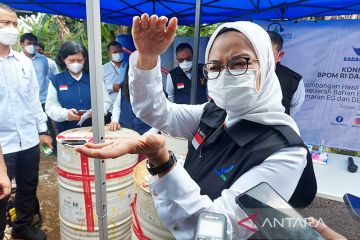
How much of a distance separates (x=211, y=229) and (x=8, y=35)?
2004 mm

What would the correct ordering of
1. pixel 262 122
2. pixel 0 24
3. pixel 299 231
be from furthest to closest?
1. pixel 0 24
2. pixel 262 122
3. pixel 299 231

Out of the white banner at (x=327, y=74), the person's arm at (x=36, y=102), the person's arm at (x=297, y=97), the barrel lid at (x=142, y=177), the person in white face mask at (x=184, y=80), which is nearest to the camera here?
the barrel lid at (x=142, y=177)

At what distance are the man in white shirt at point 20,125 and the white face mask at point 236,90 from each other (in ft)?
5.30

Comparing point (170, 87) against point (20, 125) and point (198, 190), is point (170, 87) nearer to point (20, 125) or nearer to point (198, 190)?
point (20, 125)

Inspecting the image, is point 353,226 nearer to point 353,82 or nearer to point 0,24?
point 0,24

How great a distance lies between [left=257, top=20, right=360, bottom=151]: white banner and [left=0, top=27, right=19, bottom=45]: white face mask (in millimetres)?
2787

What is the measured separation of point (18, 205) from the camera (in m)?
2.24

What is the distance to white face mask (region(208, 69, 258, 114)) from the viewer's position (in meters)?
0.91

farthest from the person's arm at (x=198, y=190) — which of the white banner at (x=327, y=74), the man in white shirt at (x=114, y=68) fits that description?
the man in white shirt at (x=114, y=68)

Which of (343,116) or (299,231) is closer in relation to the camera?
(299,231)

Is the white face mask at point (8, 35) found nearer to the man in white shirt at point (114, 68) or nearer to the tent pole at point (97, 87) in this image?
the tent pole at point (97, 87)

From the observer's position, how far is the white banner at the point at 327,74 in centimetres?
292

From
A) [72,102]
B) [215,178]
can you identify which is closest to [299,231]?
[215,178]

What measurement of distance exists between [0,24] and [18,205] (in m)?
1.46
